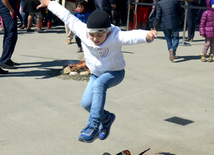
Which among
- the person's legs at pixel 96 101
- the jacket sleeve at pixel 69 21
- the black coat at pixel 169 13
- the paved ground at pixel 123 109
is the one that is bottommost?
the paved ground at pixel 123 109

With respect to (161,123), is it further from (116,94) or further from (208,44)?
(208,44)

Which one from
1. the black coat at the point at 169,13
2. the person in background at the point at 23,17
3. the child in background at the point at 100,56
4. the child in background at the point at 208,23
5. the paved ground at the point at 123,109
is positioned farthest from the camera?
the person in background at the point at 23,17

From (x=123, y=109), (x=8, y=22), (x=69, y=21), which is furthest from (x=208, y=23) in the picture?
(x=69, y=21)

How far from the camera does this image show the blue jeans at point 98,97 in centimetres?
348

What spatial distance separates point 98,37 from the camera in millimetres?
3500

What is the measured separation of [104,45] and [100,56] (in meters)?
0.17

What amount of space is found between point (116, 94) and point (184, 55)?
3977 mm

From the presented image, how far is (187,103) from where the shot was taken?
5523mm

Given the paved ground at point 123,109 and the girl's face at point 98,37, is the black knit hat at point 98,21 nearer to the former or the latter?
the girl's face at point 98,37

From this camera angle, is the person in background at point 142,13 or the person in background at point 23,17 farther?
the person in background at point 23,17

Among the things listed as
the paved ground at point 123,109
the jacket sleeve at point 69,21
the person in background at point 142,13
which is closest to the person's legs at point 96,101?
the paved ground at point 123,109

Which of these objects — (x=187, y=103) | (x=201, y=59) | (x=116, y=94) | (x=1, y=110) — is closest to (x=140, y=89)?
(x=116, y=94)

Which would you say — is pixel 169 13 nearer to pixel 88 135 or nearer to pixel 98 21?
pixel 98 21

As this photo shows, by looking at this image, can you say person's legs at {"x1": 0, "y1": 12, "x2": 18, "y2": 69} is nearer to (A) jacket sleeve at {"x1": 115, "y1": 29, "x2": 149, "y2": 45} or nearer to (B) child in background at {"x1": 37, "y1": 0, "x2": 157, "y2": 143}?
(B) child in background at {"x1": 37, "y1": 0, "x2": 157, "y2": 143}
